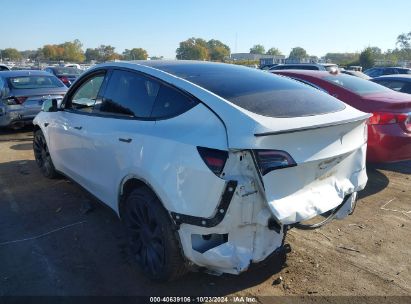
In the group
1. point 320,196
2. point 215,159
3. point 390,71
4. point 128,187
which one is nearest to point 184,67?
point 128,187

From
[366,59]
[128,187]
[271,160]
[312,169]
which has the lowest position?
[128,187]

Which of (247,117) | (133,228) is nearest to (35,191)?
(133,228)

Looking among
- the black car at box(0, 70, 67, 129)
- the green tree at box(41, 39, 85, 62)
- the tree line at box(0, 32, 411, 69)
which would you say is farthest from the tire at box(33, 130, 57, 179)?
the green tree at box(41, 39, 85, 62)

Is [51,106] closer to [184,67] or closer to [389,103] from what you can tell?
[184,67]

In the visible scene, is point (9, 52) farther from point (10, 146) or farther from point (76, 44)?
point (10, 146)

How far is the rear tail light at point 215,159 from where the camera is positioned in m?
2.53

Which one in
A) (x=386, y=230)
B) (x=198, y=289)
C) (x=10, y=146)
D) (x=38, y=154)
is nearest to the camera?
(x=198, y=289)

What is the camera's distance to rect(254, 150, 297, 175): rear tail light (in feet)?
8.32

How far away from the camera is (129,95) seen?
3543 millimetres

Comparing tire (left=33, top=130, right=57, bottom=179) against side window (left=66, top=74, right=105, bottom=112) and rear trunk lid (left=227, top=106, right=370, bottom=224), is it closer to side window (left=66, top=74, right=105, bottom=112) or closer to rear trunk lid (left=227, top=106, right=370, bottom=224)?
side window (left=66, top=74, right=105, bottom=112)

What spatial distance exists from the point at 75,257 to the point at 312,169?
7.21ft

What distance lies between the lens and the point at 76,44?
136375 millimetres

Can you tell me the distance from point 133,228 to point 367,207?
9.59 ft

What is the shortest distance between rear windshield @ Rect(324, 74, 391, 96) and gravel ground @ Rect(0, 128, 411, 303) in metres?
1.65
